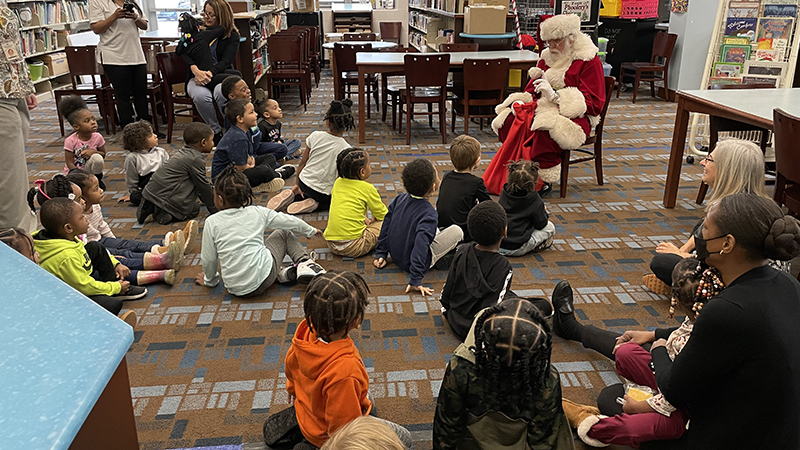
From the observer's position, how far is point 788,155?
2596mm

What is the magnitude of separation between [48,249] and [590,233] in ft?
9.65

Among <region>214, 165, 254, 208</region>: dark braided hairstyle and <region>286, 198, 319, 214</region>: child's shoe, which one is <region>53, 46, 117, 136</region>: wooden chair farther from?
<region>214, 165, 254, 208</region>: dark braided hairstyle

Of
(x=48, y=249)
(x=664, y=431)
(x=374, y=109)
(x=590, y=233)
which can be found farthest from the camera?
(x=374, y=109)

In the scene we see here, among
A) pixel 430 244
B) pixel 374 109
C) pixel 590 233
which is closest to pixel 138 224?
pixel 430 244

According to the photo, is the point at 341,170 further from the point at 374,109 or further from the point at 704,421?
the point at 374,109

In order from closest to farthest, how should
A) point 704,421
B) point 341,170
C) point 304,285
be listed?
point 704,421 < point 304,285 < point 341,170

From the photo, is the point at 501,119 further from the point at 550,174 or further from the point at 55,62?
the point at 55,62

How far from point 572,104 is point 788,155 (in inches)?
64.9

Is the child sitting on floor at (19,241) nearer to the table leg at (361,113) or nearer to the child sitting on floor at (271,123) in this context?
the child sitting on floor at (271,123)

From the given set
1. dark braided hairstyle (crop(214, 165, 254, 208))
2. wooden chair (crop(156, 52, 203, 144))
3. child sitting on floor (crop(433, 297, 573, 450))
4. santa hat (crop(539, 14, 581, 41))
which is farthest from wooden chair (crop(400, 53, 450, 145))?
child sitting on floor (crop(433, 297, 573, 450))

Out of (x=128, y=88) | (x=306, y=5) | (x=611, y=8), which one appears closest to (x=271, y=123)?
(x=128, y=88)

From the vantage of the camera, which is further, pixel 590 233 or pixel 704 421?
pixel 590 233

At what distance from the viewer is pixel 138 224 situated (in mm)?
3695

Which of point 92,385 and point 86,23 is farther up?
point 86,23
